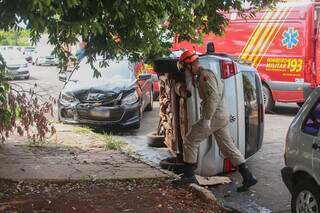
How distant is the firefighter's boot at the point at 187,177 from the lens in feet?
22.2

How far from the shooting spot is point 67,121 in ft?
36.2

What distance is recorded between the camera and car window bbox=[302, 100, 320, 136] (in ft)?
16.6

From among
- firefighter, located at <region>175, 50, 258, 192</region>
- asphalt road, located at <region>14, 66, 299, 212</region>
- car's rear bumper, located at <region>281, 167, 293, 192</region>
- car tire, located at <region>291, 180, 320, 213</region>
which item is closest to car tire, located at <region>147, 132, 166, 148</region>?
asphalt road, located at <region>14, 66, 299, 212</region>

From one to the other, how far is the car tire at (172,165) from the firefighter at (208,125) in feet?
2.20

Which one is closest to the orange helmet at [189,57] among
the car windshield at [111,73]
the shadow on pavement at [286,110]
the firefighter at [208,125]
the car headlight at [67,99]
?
the firefighter at [208,125]

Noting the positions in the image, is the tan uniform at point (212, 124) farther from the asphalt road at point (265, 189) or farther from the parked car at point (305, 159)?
the parked car at point (305, 159)

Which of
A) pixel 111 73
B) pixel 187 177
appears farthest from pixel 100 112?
pixel 187 177

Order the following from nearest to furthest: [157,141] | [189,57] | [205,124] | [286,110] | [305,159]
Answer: [305,159], [205,124], [189,57], [157,141], [286,110]

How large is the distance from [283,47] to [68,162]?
7.59 m

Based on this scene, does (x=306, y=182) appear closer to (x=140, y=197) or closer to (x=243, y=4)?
(x=140, y=197)

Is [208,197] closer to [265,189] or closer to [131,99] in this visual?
[265,189]

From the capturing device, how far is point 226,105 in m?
7.30

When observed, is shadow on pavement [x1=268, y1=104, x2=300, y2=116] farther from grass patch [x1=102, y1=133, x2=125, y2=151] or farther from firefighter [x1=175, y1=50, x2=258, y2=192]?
firefighter [x1=175, y1=50, x2=258, y2=192]

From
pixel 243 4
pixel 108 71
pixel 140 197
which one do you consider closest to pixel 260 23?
pixel 108 71
